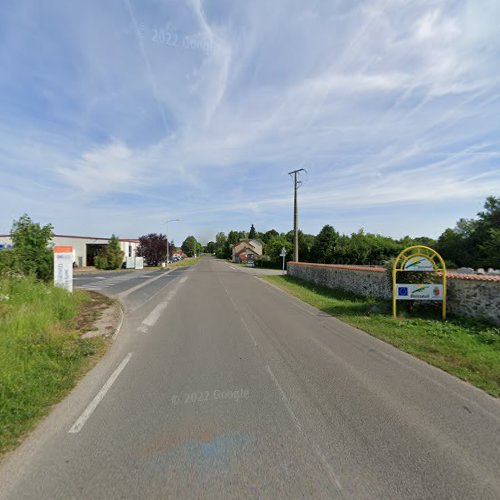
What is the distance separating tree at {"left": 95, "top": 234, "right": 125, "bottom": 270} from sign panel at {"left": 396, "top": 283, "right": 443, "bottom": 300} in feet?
141

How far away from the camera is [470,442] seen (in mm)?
3506

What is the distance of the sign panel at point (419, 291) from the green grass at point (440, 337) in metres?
0.62

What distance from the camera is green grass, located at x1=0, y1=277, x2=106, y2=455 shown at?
13.4 ft

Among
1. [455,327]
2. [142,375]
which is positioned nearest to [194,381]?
[142,375]

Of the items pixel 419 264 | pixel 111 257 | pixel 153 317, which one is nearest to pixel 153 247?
pixel 111 257

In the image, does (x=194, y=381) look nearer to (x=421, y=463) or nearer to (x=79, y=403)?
(x=79, y=403)

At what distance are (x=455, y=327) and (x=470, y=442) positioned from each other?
241 inches

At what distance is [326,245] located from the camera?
5588 cm

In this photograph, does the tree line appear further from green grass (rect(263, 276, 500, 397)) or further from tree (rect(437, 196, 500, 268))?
green grass (rect(263, 276, 500, 397))

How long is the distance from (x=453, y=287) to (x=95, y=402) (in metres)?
10.2

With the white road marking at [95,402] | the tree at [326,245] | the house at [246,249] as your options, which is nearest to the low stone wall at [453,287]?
the white road marking at [95,402]

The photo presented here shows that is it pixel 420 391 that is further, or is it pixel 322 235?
pixel 322 235

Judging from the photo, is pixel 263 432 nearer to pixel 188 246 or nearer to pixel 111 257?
pixel 111 257

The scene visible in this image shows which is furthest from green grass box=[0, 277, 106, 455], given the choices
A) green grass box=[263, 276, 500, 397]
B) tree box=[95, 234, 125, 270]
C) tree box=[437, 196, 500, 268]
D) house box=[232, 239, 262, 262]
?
house box=[232, 239, 262, 262]
